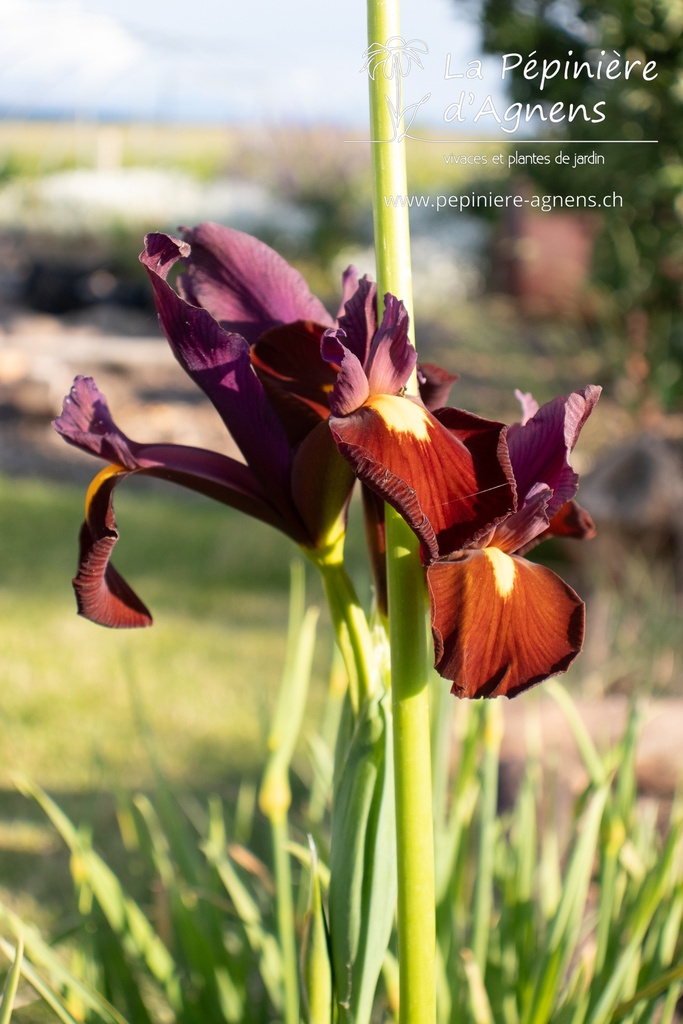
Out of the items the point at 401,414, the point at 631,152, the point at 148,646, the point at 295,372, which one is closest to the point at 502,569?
the point at 401,414

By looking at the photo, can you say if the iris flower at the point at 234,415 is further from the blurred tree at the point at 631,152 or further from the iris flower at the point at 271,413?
the blurred tree at the point at 631,152

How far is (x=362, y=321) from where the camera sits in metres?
0.76

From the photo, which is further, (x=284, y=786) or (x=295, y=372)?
(x=284, y=786)

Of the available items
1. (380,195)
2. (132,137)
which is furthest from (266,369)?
(132,137)

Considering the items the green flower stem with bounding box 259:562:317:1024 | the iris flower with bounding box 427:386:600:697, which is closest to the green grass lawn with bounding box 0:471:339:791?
the green flower stem with bounding box 259:562:317:1024

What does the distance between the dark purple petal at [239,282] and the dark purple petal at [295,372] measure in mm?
39

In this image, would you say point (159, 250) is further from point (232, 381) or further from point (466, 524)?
point (466, 524)

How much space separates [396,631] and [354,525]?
3.91 meters

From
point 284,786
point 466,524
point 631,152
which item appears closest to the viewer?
point 466,524

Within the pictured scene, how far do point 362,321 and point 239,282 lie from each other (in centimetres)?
17

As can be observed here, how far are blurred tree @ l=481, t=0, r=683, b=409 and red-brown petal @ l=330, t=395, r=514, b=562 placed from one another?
7.84 ft

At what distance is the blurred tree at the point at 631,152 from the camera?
3527 millimetres

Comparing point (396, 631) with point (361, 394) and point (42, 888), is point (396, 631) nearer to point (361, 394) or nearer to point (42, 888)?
point (361, 394)

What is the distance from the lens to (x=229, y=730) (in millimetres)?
3279
